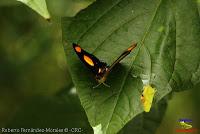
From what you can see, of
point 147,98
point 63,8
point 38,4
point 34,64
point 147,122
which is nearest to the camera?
point 38,4

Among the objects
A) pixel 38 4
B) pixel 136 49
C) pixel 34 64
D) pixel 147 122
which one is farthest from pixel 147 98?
pixel 34 64

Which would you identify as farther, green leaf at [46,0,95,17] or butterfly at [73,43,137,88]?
green leaf at [46,0,95,17]

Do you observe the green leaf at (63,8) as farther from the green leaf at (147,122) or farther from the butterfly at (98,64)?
the butterfly at (98,64)

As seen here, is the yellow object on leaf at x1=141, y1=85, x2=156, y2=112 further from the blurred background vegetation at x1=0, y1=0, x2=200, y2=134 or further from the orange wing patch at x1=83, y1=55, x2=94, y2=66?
the blurred background vegetation at x1=0, y1=0, x2=200, y2=134

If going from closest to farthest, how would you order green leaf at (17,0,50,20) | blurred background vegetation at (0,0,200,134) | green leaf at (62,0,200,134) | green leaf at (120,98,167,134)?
1. green leaf at (17,0,50,20)
2. green leaf at (62,0,200,134)
3. green leaf at (120,98,167,134)
4. blurred background vegetation at (0,0,200,134)

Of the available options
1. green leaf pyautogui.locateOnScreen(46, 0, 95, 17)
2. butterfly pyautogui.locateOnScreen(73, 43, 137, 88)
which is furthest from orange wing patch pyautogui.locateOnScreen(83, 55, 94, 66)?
green leaf pyautogui.locateOnScreen(46, 0, 95, 17)

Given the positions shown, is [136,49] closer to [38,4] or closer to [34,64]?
[38,4]

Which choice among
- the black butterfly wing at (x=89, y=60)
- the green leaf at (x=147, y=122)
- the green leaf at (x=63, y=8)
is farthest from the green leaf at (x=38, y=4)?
the green leaf at (x=63, y=8)
